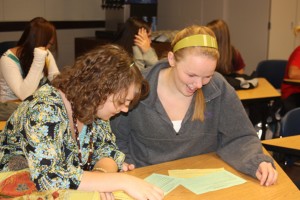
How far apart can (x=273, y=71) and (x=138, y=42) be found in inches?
68.9

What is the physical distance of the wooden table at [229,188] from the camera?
186 centimetres

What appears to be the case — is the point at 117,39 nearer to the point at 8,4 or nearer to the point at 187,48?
the point at 8,4

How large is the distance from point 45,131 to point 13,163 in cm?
24

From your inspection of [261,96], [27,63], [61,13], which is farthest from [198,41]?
[61,13]

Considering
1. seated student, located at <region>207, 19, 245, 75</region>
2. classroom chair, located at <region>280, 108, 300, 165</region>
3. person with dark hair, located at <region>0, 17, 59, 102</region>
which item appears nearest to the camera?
classroom chair, located at <region>280, 108, 300, 165</region>

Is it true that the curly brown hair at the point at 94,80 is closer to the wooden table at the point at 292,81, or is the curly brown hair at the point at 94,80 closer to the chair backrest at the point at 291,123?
the chair backrest at the point at 291,123

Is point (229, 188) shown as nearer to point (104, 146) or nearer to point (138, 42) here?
point (104, 146)

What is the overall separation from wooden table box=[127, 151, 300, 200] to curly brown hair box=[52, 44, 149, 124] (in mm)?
456

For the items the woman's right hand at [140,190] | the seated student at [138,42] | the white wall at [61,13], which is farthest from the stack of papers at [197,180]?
the white wall at [61,13]

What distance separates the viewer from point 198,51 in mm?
2129

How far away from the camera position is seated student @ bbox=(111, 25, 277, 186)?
2.30m

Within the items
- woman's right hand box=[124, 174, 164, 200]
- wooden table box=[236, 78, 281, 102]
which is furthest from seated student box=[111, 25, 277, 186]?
wooden table box=[236, 78, 281, 102]

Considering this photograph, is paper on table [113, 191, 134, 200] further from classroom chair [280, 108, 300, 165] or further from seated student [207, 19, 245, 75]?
seated student [207, 19, 245, 75]

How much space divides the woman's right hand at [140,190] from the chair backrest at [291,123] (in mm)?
1610
